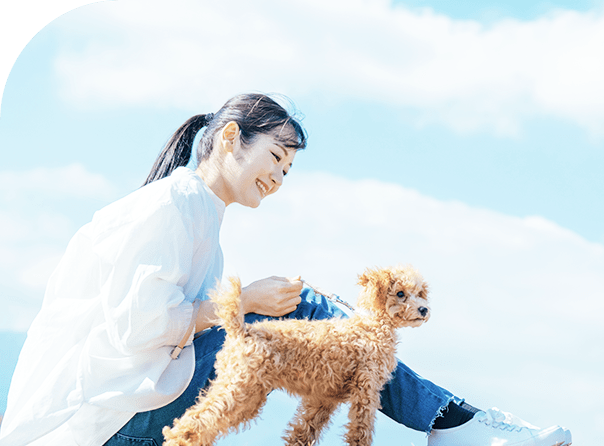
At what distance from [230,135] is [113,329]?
3.45 feet

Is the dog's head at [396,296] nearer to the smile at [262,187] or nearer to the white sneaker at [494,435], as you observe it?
the white sneaker at [494,435]

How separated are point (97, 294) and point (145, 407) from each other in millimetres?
487

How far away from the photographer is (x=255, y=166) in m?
2.61

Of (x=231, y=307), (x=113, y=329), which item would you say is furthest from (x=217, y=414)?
(x=113, y=329)

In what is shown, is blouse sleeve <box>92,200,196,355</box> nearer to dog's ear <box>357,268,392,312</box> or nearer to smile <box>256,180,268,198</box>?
smile <box>256,180,268,198</box>

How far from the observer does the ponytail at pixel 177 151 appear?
2.86 meters

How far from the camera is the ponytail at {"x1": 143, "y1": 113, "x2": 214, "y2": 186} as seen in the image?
2861 millimetres

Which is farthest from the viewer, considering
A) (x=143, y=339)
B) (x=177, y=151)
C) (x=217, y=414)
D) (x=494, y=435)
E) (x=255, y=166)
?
(x=177, y=151)

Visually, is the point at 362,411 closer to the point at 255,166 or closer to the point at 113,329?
the point at 113,329

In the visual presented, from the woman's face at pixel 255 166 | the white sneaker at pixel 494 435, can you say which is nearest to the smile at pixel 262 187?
the woman's face at pixel 255 166

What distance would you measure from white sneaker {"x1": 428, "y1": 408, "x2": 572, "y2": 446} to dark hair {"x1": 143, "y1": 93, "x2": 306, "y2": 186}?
4.68ft

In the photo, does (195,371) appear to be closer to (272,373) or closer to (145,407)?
(145,407)

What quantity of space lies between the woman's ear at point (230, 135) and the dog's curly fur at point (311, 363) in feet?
2.87

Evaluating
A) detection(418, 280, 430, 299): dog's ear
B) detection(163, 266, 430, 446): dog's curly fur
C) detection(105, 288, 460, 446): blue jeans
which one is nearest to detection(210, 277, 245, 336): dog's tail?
detection(163, 266, 430, 446): dog's curly fur
